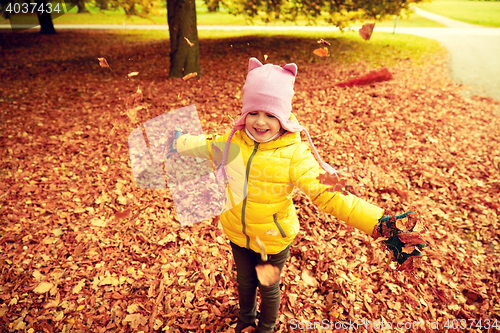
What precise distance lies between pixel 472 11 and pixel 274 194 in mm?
19358

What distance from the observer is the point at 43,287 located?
9.27ft

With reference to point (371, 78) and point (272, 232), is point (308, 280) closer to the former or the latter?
point (272, 232)

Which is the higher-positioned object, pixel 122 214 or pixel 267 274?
pixel 267 274

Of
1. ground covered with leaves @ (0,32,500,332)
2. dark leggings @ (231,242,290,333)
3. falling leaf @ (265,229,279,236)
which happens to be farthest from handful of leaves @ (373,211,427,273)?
ground covered with leaves @ (0,32,500,332)

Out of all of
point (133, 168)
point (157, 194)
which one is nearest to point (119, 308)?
point (157, 194)

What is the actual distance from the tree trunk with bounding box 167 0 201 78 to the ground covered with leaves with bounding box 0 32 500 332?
0.84 metres

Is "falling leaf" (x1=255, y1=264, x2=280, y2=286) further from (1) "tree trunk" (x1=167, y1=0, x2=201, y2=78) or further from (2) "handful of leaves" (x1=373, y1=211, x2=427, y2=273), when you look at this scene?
(1) "tree trunk" (x1=167, y1=0, x2=201, y2=78)

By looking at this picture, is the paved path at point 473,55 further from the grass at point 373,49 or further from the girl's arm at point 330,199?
the girl's arm at point 330,199

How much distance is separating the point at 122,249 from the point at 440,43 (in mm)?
15782

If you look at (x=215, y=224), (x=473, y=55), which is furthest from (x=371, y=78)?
(x=215, y=224)

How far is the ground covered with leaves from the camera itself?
2.74 m

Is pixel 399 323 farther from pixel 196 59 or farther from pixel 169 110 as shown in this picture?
pixel 196 59

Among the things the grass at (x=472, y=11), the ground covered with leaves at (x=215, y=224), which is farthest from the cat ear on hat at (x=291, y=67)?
the grass at (x=472, y=11)

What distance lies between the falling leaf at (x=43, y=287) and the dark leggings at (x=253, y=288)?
1.96 metres
